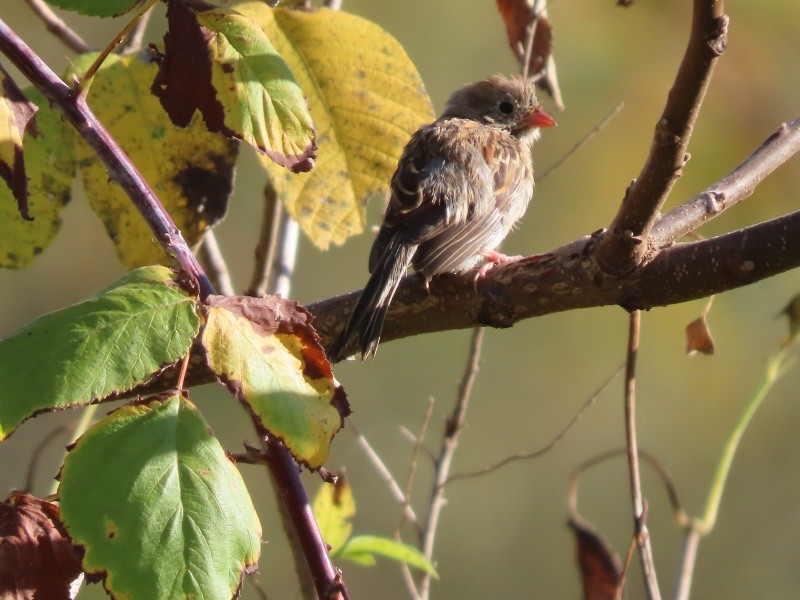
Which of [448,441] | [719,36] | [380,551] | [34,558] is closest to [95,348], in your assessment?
[34,558]

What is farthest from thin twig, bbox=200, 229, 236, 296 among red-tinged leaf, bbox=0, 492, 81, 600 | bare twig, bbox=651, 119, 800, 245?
red-tinged leaf, bbox=0, 492, 81, 600

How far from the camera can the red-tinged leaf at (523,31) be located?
300 centimetres

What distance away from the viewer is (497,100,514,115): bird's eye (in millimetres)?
5371

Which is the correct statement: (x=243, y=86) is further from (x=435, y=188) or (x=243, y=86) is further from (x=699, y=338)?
(x=435, y=188)

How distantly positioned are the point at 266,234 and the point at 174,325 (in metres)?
2.13

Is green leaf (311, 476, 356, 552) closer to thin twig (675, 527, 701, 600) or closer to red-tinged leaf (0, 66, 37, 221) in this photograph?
thin twig (675, 527, 701, 600)

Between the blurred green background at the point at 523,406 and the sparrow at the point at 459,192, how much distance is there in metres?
2.72

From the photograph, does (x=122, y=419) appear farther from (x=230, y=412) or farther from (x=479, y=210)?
(x=230, y=412)

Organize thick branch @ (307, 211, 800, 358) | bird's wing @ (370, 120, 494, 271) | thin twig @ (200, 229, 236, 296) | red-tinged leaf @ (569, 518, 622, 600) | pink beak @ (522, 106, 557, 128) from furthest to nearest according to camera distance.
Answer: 1. pink beak @ (522, 106, 557, 128)
2. bird's wing @ (370, 120, 494, 271)
3. thin twig @ (200, 229, 236, 296)
4. red-tinged leaf @ (569, 518, 622, 600)
5. thick branch @ (307, 211, 800, 358)

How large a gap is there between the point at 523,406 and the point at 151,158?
302 inches

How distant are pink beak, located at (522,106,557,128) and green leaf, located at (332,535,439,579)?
121 inches

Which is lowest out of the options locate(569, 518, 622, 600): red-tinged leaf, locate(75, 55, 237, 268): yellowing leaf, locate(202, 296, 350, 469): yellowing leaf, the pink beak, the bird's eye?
locate(569, 518, 622, 600): red-tinged leaf

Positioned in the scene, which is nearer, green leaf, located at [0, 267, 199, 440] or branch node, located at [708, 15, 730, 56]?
green leaf, located at [0, 267, 199, 440]

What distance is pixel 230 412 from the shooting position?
959cm
